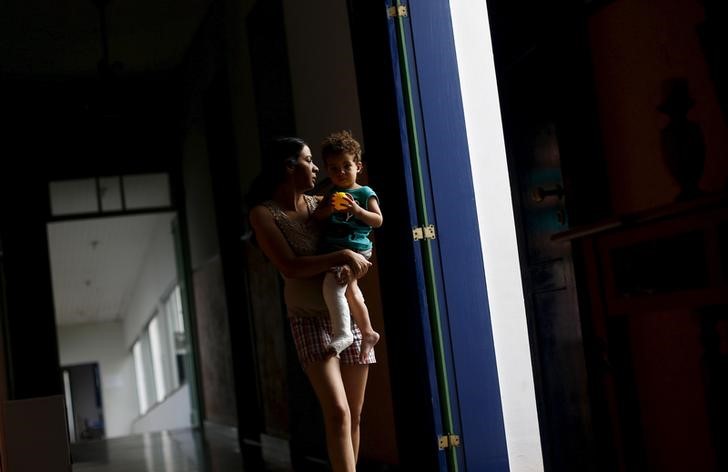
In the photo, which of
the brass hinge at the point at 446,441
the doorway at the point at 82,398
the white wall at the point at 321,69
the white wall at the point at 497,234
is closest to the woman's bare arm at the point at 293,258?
the brass hinge at the point at 446,441

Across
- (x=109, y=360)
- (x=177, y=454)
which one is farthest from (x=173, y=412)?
(x=109, y=360)

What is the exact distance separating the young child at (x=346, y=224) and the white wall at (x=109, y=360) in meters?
23.4

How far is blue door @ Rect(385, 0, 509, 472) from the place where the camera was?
4.26m

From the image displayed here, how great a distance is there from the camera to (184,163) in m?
11.4

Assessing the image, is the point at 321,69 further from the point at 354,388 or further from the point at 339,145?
the point at 354,388

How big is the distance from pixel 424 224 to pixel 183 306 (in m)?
7.98

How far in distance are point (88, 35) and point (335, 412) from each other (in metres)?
6.83

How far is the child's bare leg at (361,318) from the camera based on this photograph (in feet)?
10.6

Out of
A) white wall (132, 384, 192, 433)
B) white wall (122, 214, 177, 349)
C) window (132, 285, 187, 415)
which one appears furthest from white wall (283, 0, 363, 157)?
white wall (122, 214, 177, 349)

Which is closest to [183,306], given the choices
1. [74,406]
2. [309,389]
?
[309,389]

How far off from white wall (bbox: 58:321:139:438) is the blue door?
22.4 metres

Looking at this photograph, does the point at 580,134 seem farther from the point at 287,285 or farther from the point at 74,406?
the point at 74,406

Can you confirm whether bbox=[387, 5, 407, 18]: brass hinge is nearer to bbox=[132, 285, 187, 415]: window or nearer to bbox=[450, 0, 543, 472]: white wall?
bbox=[450, 0, 543, 472]: white wall

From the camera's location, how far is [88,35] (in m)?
9.03
